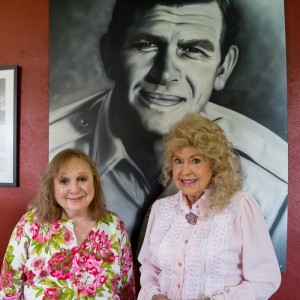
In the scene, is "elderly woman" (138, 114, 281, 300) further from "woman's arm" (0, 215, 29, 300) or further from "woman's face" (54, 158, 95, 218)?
"woman's arm" (0, 215, 29, 300)

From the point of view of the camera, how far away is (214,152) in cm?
146

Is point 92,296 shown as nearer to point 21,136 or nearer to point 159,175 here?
point 159,175

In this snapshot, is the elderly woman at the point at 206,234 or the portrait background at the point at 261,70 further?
the portrait background at the point at 261,70

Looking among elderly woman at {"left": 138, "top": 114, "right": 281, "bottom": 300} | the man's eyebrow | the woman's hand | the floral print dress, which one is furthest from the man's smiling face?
the woman's hand

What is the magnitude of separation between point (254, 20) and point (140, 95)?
2.45 feet

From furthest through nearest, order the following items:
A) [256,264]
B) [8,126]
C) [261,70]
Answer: [8,126] → [261,70] → [256,264]

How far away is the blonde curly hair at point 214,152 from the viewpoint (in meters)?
1.45

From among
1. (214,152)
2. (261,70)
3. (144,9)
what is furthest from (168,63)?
(214,152)

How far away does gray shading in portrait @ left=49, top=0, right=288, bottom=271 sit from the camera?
184cm

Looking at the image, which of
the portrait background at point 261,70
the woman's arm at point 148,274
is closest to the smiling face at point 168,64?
the portrait background at point 261,70

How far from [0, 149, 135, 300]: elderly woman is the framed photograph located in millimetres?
571

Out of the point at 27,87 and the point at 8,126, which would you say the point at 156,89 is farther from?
the point at 8,126

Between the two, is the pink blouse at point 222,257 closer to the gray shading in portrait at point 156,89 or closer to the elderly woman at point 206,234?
the elderly woman at point 206,234

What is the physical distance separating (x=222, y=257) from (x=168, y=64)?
44.3 inches
